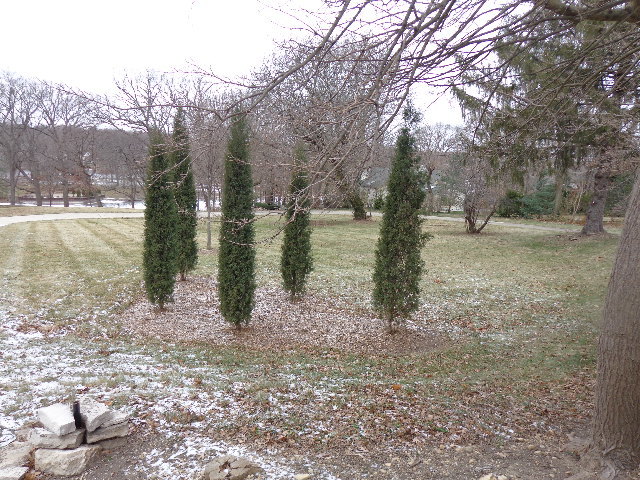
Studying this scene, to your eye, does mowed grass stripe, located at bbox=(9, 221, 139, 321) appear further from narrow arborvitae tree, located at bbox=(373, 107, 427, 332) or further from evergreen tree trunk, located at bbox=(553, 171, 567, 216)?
evergreen tree trunk, located at bbox=(553, 171, 567, 216)

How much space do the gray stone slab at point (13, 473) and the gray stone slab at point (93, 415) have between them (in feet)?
1.57

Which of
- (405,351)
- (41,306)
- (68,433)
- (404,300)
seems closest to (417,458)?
(68,433)

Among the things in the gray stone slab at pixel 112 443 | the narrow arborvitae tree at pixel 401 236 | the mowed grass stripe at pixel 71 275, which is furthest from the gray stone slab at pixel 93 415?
the mowed grass stripe at pixel 71 275

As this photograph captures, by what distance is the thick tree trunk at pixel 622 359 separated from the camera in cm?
317

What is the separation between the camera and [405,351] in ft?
23.2

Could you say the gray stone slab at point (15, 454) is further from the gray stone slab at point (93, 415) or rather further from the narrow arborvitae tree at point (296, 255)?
the narrow arborvitae tree at point (296, 255)

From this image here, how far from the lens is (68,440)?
138 inches

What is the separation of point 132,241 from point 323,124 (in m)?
15.7

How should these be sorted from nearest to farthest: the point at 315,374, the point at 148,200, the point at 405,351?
1. the point at 315,374
2. the point at 405,351
3. the point at 148,200

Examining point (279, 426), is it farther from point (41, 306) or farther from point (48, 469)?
point (41, 306)

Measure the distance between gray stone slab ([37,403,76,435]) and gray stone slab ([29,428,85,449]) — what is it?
0.16 ft

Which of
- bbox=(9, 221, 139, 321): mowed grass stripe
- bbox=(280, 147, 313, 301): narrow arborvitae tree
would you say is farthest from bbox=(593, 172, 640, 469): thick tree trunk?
bbox=(9, 221, 139, 321): mowed grass stripe

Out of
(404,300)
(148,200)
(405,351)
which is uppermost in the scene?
(148,200)

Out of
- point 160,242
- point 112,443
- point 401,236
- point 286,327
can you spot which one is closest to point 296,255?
point 286,327
